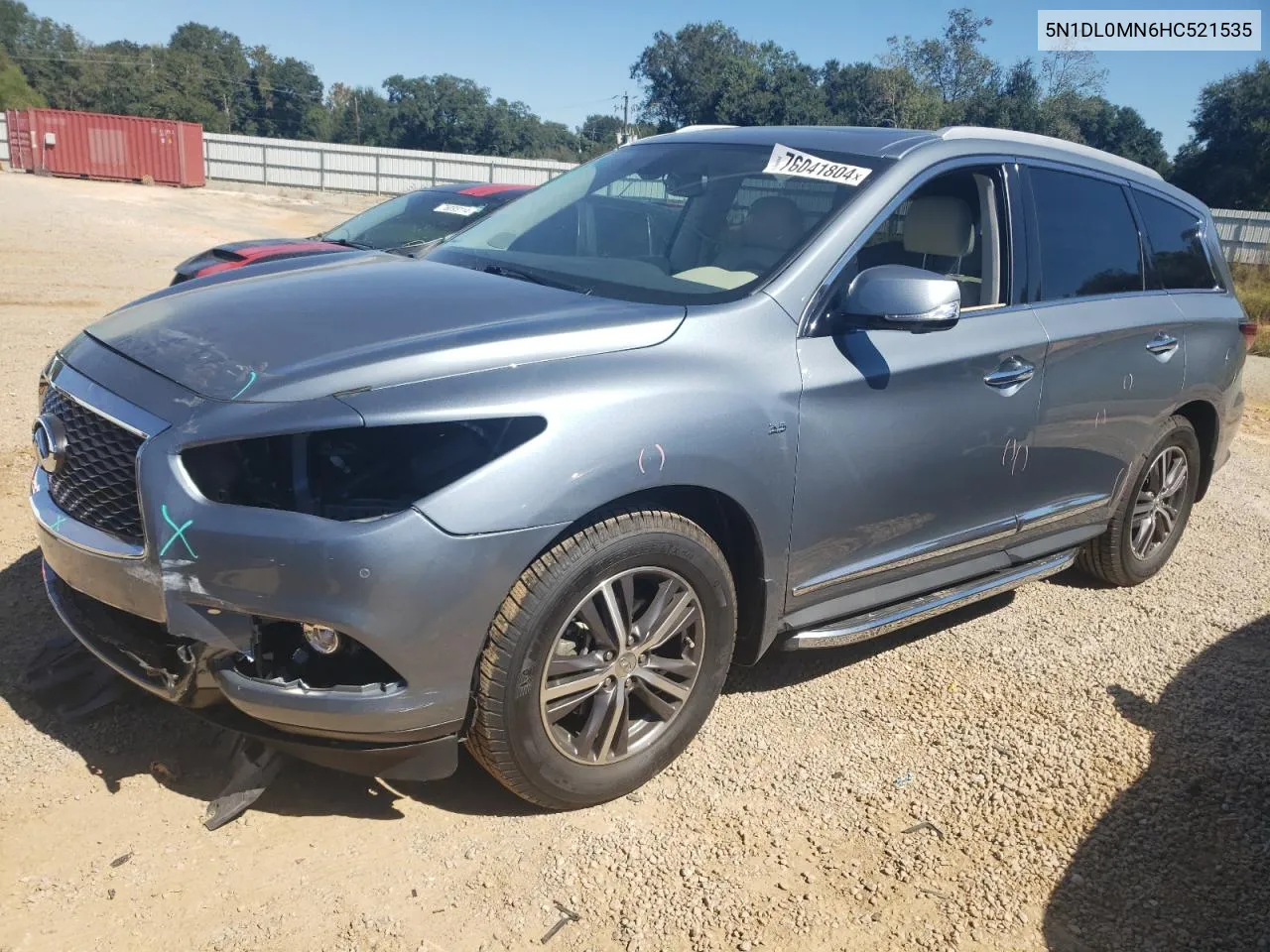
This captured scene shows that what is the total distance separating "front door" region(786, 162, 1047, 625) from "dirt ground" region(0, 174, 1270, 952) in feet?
1.83

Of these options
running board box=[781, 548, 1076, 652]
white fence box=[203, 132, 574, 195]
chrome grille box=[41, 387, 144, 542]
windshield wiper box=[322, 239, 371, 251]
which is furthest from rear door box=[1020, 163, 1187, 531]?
white fence box=[203, 132, 574, 195]

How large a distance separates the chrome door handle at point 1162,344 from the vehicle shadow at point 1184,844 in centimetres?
143

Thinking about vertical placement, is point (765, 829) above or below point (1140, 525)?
below

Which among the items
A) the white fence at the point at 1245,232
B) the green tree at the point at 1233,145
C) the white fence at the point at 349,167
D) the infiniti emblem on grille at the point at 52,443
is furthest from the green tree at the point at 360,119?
the infiniti emblem on grille at the point at 52,443

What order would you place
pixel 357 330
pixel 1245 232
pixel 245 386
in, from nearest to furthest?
pixel 245 386 → pixel 357 330 → pixel 1245 232

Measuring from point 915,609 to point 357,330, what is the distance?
2.20 meters

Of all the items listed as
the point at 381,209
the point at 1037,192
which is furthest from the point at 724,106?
the point at 1037,192

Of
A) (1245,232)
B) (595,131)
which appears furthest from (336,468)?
(595,131)

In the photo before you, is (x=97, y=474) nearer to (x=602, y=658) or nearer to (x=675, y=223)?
(x=602, y=658)

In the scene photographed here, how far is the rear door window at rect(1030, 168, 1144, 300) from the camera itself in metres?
4.16

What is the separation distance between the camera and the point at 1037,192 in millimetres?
4156

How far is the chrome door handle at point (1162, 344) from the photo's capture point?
4570mm

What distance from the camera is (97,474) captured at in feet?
9.09

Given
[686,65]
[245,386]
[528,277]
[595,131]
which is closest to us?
[245,386]
